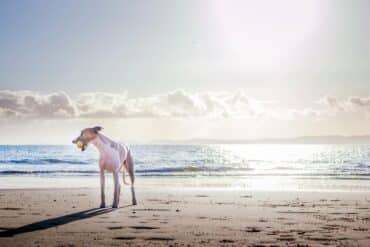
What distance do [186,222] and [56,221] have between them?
262 centimetres

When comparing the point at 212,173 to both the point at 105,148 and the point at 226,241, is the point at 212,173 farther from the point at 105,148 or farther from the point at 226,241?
the point at 226,241

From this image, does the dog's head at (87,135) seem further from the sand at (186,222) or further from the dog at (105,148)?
the sand at (186,222)

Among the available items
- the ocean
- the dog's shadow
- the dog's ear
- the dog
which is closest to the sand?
the dog's shadow

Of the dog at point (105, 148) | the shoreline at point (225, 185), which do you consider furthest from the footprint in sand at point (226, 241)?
the shoreline at point (225, 185)

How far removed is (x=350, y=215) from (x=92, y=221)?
5836 millimetres

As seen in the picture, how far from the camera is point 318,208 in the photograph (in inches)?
521

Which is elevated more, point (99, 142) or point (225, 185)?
point (99, 142)

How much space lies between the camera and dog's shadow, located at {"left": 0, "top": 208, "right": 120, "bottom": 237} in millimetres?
9086

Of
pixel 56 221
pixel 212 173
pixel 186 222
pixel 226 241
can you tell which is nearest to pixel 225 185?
pixel 212 173

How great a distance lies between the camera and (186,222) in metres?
10.4

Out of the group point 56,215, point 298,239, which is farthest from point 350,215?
point 56,215

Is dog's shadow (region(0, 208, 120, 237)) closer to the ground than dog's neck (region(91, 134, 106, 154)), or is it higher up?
closer to the ground

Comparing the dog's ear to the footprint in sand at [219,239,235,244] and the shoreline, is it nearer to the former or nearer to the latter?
the footprint in sand at [219,239,235,244]

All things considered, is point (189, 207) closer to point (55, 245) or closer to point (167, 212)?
point (167, 212)
